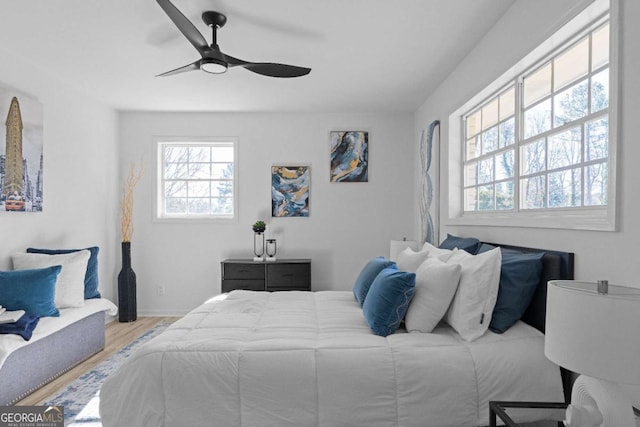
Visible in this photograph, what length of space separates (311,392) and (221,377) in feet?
1.37

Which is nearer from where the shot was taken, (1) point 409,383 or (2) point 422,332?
(1) point 409,383

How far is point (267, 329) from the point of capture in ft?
7.44

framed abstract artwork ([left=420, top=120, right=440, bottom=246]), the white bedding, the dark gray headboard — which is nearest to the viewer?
the dark gray headboard

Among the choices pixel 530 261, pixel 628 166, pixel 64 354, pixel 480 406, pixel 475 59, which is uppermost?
pixel 475 59

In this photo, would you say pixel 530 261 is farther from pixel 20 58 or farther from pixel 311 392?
pixel 20 58

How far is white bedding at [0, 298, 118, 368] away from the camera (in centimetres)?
250

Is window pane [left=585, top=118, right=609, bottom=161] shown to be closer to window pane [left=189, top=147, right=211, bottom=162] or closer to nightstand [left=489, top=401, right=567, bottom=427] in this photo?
nightstand [left=489, top=401, right=567, bottom=427]

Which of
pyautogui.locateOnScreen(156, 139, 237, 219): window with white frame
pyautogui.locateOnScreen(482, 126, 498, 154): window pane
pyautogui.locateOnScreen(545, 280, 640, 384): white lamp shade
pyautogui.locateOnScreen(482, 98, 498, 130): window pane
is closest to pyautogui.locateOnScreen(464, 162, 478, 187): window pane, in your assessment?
pyautogui.locateOnScreen(482, 126, 498, 154): window pane

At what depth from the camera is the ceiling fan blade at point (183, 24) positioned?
2.02 m

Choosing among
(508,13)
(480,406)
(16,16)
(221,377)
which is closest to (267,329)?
(221,377)

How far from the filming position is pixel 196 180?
17.0 feet

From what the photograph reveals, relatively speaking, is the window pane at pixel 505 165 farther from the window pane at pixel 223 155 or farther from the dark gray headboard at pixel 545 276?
the window pane at pixel 223 155

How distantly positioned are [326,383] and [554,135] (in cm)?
182

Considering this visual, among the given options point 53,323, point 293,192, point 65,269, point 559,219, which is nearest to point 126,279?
point 65,269
